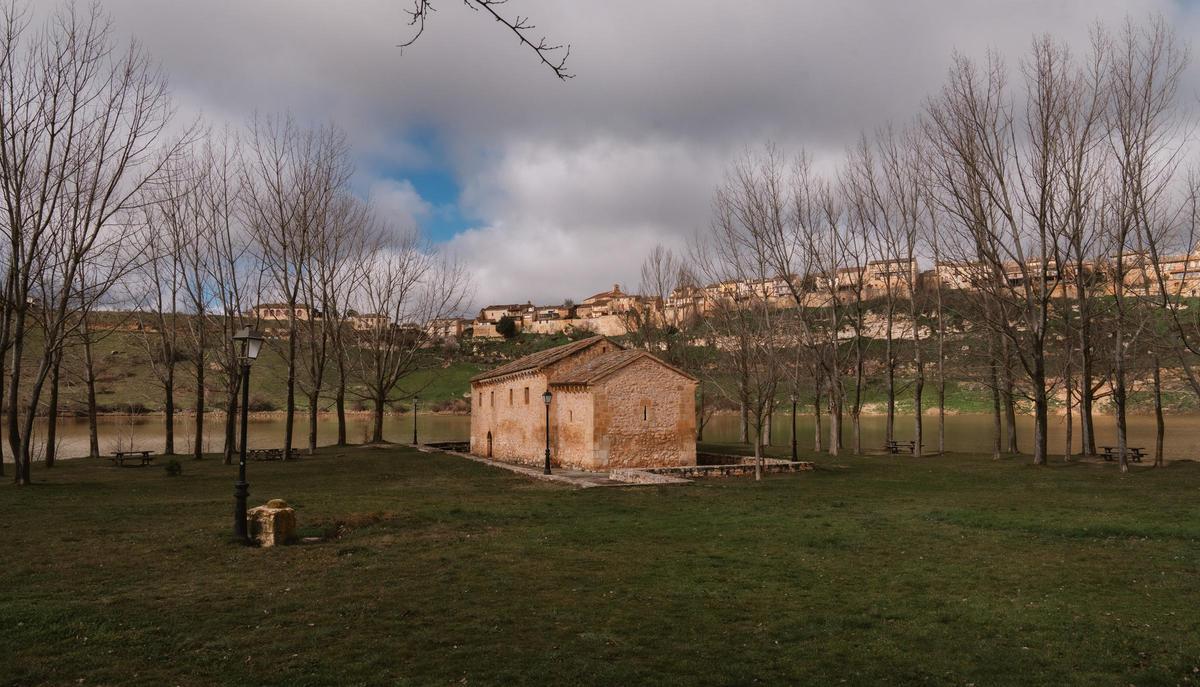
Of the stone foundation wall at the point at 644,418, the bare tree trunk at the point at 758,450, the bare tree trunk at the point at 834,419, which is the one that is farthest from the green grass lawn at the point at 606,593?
the bare tree trunk at the point at 834,419

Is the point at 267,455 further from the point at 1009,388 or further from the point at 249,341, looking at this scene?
the point at 1009,388

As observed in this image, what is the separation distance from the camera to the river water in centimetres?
4197

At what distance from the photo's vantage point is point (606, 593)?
29.2ft

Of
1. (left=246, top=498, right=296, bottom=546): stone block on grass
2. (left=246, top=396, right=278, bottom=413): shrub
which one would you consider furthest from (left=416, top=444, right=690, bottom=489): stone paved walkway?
(left=246, top=396, right=278, bottom=413): shrub

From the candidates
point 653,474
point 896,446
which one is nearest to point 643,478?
point 653,474

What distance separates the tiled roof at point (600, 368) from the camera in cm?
2664

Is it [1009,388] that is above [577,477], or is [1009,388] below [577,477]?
above

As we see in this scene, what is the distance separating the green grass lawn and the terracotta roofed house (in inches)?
354

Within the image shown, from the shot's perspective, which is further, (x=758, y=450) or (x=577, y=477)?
(x=577, y=477)

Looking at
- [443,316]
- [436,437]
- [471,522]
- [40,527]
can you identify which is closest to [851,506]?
[471,522]

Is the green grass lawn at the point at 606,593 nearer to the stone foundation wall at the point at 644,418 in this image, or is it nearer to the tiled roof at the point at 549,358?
the stone foundation wall at the point at 644,418

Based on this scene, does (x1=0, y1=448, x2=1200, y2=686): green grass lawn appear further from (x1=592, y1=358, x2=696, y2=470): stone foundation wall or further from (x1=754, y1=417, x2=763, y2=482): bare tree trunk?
(x1=592, y1=358, x2=696, y2=470): stone foundation wall

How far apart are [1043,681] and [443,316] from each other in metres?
39.0

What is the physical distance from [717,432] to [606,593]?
50.5 meters
